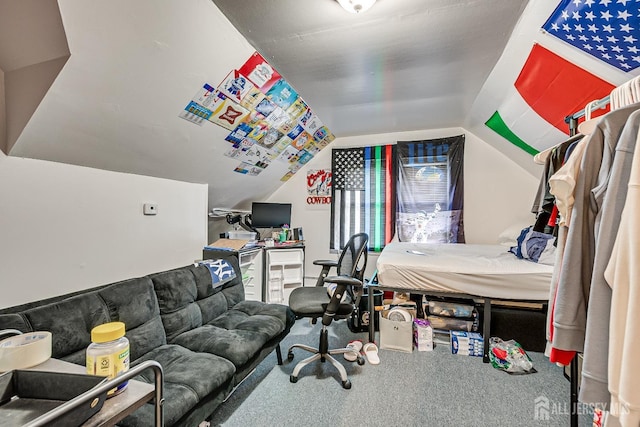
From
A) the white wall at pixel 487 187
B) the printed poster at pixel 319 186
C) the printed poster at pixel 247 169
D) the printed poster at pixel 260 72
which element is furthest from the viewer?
the printed poster at pixel 319 186

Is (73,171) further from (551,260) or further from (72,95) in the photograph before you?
(551,260)

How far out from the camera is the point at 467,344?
235 centimetres

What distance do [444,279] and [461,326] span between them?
61 cm

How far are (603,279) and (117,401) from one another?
145cm

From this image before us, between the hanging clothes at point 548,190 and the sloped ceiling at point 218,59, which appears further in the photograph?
the sloped ceiling at point 218,59

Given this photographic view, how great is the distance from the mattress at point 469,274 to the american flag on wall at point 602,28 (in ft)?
4.88

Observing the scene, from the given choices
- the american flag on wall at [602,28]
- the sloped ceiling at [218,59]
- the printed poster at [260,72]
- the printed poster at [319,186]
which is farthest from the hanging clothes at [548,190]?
the printed poster at [319,186]

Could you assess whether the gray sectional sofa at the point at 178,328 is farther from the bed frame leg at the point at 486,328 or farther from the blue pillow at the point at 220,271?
the bed frame leg at the point at 486,328

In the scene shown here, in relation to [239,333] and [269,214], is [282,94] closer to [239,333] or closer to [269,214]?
[269,214]

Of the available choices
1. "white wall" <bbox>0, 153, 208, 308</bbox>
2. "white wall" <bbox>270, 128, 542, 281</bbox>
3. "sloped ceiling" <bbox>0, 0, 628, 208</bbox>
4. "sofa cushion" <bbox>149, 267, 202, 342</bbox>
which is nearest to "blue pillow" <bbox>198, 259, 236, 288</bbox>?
"sofa cushion" <bbox>149, 267, 202, 342</bbox>

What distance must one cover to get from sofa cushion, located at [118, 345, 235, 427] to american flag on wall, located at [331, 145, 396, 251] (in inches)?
109

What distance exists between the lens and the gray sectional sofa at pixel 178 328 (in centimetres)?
122

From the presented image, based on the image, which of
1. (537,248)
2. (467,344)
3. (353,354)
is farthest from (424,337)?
(537,248)

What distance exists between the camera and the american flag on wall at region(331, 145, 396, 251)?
3.92 metres
